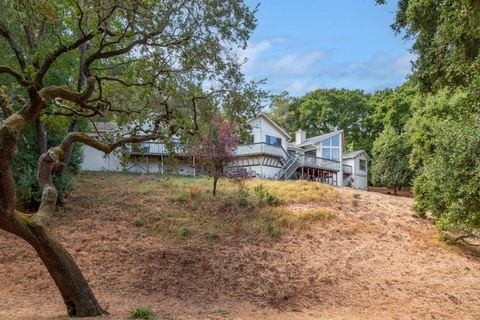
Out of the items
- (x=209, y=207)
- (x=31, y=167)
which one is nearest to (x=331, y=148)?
(x=209, y=207)

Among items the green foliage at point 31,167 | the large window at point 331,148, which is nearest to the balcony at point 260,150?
the large window at point 331,148

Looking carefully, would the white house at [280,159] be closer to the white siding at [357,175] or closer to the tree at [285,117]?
the white siding at [357,175]

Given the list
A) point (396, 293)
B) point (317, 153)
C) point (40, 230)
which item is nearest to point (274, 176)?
point (317, 153)

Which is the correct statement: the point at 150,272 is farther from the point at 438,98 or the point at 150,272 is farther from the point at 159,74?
the point at 438,98

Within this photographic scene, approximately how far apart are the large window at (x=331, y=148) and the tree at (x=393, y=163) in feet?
11.4

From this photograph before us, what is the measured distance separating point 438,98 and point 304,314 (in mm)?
16933

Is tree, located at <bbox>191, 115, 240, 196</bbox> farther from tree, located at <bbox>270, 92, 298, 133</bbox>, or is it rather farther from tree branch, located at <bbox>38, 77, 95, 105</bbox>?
tree, located at <bbox>270, 92, 298, 133</bbox>

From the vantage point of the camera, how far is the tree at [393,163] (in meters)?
30.6

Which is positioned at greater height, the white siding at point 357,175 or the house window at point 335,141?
the house window at point 335,141

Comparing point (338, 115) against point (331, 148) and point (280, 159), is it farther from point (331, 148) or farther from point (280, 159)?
point (280, 159)

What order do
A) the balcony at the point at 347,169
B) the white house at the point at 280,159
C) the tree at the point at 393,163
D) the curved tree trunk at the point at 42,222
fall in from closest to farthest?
the curved tree trunk at the point at 42,222
the white house at the point at 280,159
the tree at the point at 393,163
the balcony at the point at 347,169

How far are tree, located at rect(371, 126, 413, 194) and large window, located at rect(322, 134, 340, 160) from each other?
348 centimetres

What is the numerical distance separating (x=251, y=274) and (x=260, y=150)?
56.9 ft

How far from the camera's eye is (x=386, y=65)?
13422 mm
